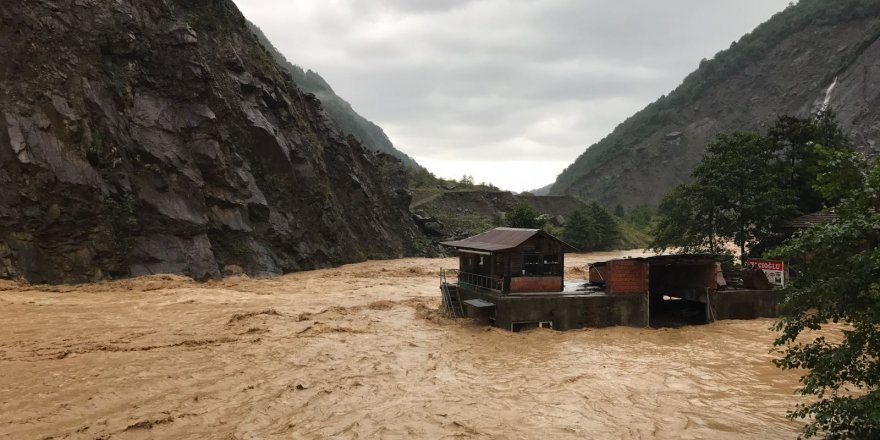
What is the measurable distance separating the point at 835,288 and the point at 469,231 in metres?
70.7

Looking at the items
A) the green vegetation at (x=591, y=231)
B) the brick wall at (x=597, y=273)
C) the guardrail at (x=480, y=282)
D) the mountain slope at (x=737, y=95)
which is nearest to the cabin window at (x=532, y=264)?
the guardrail at (x=480, y=282)

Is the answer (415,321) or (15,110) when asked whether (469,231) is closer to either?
(415,321)

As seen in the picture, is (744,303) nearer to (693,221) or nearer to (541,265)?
(693,221)

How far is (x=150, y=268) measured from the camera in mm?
33094

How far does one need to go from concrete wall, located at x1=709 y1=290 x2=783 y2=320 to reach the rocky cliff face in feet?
106

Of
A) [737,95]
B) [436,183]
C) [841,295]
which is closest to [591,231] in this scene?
[436,183]

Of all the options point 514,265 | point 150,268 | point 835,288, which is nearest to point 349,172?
point 150,268

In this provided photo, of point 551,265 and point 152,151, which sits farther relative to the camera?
point 152,151

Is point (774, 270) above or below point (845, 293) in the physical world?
below

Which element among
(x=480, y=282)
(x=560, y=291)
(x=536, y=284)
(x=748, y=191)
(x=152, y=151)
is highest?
(x=152, y=151)

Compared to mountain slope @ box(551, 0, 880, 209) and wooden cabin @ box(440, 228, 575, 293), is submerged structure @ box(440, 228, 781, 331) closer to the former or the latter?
wooden cabin @ box(440, 228, 575, 293)

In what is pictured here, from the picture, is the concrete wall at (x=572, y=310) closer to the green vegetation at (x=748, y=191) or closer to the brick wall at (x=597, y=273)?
the brick wall at (x=597, y=273)

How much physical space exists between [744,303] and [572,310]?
1124 centimetres

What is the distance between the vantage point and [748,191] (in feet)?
109
